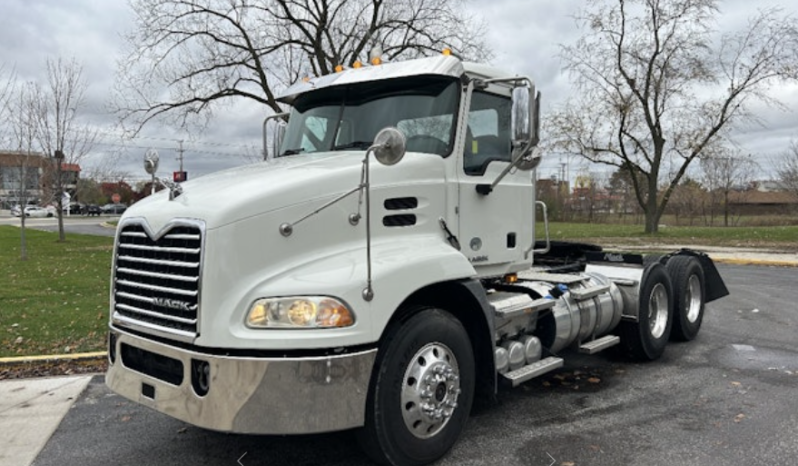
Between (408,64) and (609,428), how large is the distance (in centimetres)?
307

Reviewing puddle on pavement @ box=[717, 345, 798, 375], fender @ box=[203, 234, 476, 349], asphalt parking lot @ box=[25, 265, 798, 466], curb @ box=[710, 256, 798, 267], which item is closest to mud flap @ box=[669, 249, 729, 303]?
puddle on pavement @ box=[717, 345, 798, 375]

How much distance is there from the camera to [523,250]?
5.29 m

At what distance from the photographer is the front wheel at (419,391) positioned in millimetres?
3576

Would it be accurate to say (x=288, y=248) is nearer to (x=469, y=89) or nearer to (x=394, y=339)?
(x=394, y=339)

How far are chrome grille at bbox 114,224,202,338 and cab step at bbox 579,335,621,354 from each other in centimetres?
365

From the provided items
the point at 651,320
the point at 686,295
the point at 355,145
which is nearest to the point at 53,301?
the point at 355,145

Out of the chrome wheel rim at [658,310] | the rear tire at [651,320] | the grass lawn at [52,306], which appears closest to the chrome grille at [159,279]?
the grass lawn at [52,306]

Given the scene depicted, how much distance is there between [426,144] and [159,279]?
201cm

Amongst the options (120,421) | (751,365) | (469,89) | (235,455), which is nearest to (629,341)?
(751,365)

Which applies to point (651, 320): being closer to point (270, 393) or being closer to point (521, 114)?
point (521, 114)

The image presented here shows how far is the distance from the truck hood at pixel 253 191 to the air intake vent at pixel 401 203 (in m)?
0.17

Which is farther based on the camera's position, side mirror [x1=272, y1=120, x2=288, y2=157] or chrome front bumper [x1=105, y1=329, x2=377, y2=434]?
side mirror [x1=272, y1=120, x2=288, y2=157]

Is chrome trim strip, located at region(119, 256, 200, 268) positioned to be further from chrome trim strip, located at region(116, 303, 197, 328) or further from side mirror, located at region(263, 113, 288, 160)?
side mirror, located at region(263, 113, 288, 160)

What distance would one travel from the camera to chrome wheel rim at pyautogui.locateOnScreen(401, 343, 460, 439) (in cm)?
374
